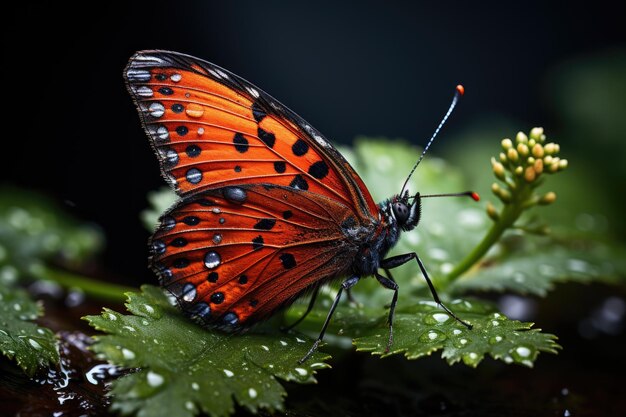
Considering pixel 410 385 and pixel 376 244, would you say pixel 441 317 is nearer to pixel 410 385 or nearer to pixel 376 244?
pixel 376 244

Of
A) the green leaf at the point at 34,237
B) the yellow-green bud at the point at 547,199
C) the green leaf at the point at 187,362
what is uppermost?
the yellow-green bud at the point at 547,199

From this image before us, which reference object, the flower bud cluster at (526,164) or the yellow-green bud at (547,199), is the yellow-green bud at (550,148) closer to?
the flower bud cluster at (526,164)

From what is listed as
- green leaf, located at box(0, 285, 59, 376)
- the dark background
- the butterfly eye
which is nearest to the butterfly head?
the butterfly eye

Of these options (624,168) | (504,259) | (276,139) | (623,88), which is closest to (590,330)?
(504,259)

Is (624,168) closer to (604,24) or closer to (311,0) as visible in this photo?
(604,24)

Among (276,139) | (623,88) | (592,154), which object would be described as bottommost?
(276,139)

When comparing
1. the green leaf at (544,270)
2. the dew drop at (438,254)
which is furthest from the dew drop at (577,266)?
the dew drop at (438,254)
